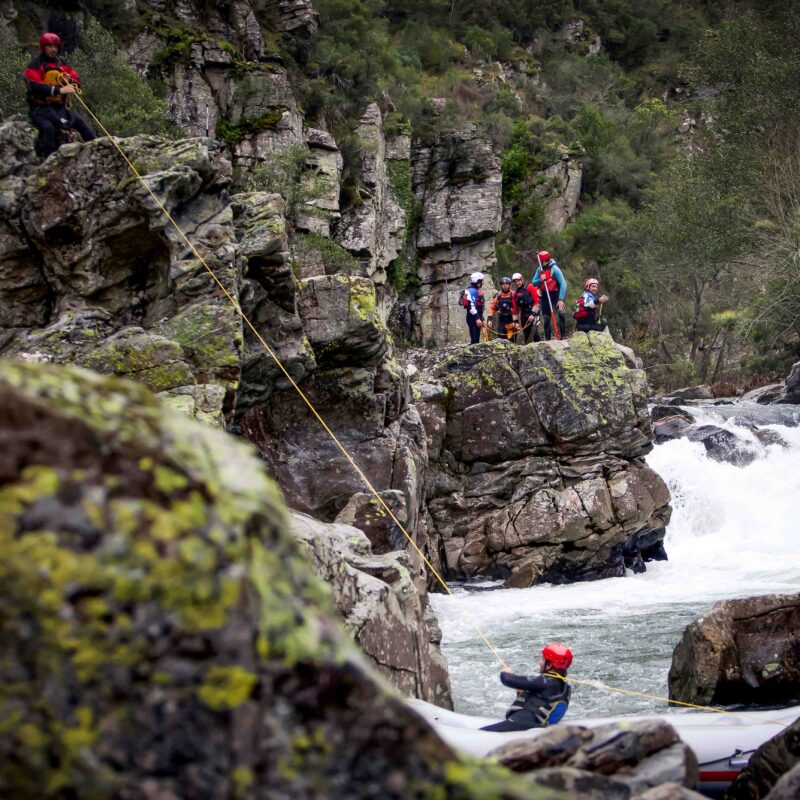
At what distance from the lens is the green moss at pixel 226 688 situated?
2186mm

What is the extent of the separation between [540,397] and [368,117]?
30058 millimetres

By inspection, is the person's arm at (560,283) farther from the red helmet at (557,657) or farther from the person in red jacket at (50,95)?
the red helmet at (557,657)

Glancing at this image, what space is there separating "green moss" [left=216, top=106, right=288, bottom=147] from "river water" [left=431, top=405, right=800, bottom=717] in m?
23.5

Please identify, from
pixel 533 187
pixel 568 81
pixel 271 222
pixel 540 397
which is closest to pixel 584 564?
pixel 540 397

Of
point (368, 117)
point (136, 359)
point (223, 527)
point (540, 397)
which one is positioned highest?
point (368, 117)

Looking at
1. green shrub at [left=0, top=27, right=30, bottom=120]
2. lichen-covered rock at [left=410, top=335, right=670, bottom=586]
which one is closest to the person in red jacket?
lichen-covered rock at [left=410, top=335, right=670, bottom=586]

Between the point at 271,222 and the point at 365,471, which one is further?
the point at 365,471

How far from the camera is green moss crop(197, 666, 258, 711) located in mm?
2186

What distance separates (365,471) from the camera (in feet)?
47.8

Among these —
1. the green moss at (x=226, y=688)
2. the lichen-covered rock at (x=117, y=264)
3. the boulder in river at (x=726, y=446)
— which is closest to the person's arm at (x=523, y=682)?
the lichen-covered rock at (x=117, y=264)

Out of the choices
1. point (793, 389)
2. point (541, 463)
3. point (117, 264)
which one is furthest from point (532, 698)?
point (793, 389)

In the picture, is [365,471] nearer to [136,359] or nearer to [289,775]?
[136,359]

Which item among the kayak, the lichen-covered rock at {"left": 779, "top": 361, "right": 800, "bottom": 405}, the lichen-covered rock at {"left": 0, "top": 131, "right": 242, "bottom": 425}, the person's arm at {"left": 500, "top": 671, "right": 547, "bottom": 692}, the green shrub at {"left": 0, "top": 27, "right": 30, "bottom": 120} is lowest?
the lichen-covered rock at {"left": 779, "top": 361, "right": 800, "bottom": 405}

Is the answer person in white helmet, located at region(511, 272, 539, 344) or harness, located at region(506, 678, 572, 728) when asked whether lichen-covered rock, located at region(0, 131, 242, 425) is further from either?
person in white helmet, located at region(511, 272, 539, 344)
